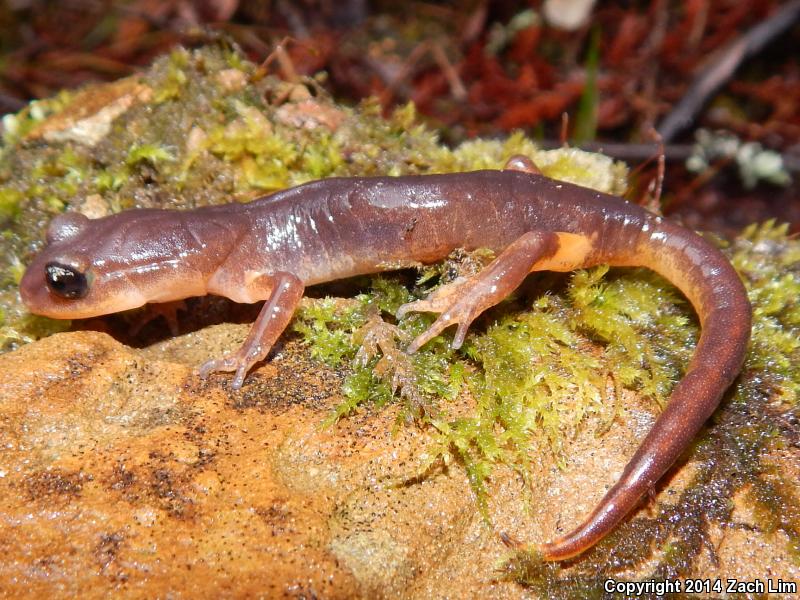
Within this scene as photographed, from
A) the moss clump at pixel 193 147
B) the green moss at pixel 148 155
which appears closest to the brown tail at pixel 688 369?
the moss clump at pixel 193 147

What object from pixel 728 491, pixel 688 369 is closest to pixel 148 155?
pixel 688 369

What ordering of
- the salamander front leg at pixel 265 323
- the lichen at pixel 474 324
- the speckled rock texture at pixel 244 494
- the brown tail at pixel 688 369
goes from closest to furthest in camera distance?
the speckled rock texture at pixel 244 494
the brown tail at pixel 688 369
the lichen at pixel 474 324
the salamander front leg at pixel 265 323

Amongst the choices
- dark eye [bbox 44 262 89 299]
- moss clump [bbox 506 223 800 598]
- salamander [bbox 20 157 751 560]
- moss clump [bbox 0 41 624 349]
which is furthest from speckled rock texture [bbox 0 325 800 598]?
moss clump [bbox 0 41 624 349]

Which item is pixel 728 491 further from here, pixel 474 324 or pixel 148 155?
pixel 148 155

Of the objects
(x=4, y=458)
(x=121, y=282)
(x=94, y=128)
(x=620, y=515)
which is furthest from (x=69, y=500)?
(x=94, y=128)

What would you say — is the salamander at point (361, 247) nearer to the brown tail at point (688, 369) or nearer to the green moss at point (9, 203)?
the brown tail at point (688, 369)

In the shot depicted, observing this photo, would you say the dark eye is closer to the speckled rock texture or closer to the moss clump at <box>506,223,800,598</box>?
the speckled rock texture

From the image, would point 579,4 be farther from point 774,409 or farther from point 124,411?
point 124,411
